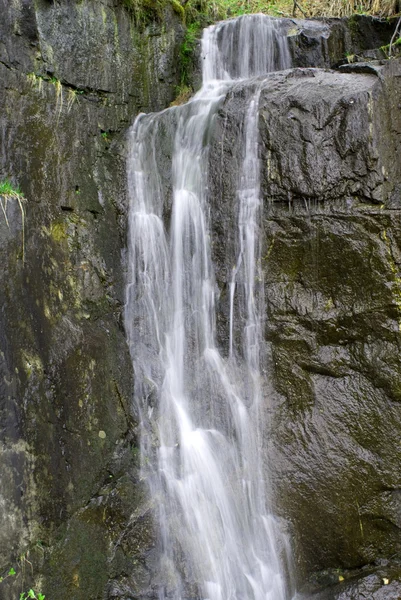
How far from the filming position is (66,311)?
16.2 feet

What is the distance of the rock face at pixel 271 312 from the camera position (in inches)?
179

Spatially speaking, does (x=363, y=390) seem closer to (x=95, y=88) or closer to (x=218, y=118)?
(x=218, y=118)

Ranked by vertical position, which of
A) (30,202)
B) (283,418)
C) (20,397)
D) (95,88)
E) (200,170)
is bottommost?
(283,418)

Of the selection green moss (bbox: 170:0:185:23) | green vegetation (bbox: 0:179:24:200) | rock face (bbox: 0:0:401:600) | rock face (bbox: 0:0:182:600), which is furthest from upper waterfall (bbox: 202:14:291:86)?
green vegetation (bbox: 0:179:24:200)

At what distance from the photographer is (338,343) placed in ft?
17.1

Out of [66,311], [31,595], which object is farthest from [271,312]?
[31,595]

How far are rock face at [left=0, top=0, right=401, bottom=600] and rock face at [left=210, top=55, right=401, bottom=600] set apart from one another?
0.04ft

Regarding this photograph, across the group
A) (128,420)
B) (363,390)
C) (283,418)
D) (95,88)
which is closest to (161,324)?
(128,420)

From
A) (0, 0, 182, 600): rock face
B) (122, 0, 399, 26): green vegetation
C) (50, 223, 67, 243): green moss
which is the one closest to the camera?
(0, 0, 182, 600): rock face

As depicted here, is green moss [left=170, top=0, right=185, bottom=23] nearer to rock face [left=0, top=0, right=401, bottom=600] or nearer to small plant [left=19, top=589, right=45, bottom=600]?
rock face [left=0, top=0, right=401, bottom=600]

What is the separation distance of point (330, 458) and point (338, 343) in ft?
3.43

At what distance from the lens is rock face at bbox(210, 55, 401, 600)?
4.93 m

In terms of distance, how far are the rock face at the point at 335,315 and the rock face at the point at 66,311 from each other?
1.35 metres

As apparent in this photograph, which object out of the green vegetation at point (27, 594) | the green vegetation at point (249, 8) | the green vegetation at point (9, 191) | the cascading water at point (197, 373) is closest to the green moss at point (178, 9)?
the green vegetation at point (249, 8)
